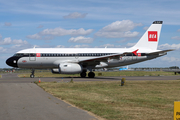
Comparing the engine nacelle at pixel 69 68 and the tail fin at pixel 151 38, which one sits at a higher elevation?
the tail fin at pixel 151 38

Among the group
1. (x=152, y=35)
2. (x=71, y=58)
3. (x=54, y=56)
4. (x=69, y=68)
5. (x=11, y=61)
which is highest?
(x=152, y=35)

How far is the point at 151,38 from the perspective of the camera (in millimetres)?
38469

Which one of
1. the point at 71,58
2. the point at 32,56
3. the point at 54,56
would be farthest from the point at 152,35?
the point at 32,56

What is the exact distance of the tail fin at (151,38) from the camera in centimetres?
3822

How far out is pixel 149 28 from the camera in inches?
1511

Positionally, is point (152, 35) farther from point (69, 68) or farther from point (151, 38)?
point (69, 68)

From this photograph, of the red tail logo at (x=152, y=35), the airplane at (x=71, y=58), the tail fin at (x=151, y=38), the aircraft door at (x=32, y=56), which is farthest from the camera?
the red tail logo at (x=152, y=35)

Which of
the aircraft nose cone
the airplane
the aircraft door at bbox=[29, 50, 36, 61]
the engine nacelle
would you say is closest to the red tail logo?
the airplane

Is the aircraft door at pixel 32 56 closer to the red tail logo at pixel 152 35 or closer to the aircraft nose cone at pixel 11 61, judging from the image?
the aircraft nose cone at pixel 11 61

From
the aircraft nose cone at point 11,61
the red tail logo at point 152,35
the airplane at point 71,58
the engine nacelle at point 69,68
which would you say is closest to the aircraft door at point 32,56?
the airplane at point 71,58

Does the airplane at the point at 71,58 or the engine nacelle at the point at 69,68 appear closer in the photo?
the engine nacelle at the point at 69,68

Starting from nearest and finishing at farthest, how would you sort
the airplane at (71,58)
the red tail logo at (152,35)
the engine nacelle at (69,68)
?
the engine nacelle at (69,68) < the airplane at (71,58) < the red tail logo at (152,35)

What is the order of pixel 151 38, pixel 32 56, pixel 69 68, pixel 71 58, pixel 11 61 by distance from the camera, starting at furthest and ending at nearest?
pixel 151 38 → pixel 71 58 → pixel 11 61 → pixel 32 56 → pixel 69 68

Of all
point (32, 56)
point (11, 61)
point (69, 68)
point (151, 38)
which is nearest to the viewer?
point (69, 68)
